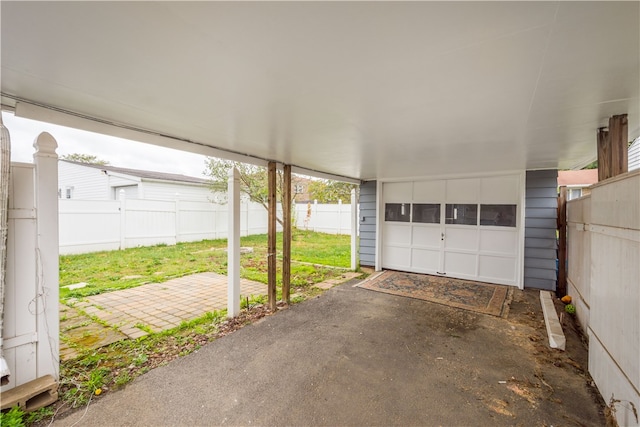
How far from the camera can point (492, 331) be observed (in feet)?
11.2

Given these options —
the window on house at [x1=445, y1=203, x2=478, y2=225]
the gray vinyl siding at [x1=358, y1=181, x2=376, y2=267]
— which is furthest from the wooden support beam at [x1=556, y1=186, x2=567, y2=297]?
the gray vinyl siding at [x1=358, y1=181, x2=376, y2=267]

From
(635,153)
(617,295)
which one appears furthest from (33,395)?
(635,153)

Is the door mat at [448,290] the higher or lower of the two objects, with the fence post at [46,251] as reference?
lower

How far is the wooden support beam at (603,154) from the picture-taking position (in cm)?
249

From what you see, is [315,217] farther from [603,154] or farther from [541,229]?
[603,154]

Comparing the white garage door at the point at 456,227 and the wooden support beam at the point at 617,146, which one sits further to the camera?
the white garage door at the point at 456,227

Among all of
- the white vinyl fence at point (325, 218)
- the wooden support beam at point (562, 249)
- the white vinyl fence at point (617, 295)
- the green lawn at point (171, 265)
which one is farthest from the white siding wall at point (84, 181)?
the wooden support beam at point (562, 249)

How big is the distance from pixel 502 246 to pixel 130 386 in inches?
247

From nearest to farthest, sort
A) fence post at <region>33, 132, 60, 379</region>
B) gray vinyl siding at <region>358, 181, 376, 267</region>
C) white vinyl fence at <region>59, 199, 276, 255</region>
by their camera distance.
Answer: fence post at <region>33, 132, 60, 379</region> < gray vinyl siding at <region>358, 181, 376, 267</region> < white vinyl fence at <region>59, 199, 276, 255</region>

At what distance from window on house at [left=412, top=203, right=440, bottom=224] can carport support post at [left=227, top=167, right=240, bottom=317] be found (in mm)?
4405

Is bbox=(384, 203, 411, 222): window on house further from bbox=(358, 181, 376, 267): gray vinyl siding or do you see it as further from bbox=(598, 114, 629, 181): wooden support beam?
bbox=(598, 114, 629, 181): wooden support beam

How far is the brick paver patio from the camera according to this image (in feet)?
11.5

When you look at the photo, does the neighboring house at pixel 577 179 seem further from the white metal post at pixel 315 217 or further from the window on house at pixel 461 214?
the white metal post at pixel 315 217

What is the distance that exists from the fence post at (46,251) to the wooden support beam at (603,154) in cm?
473
